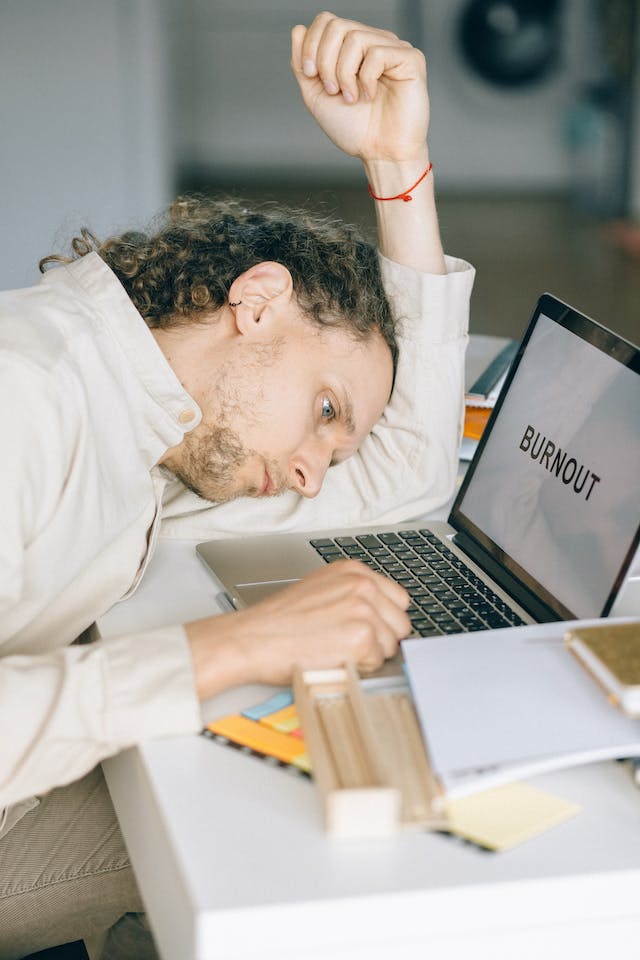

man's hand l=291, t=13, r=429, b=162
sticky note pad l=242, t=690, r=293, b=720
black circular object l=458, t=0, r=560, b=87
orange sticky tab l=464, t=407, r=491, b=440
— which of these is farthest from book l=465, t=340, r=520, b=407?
black circular object l=458, t=0, r=560, b=87

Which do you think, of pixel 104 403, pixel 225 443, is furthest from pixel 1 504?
pixel 225 443

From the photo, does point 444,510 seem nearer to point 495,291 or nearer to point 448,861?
point 448,861

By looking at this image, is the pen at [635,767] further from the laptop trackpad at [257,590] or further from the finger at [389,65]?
the finger at [389,65]

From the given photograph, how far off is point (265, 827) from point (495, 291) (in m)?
4.73

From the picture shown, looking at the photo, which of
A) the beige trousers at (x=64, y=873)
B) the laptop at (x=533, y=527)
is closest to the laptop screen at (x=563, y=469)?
the laptop at (x=533, y=527)

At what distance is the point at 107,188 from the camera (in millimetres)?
3631

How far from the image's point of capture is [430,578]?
1.14 metres

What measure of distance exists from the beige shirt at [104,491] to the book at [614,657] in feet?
0.89

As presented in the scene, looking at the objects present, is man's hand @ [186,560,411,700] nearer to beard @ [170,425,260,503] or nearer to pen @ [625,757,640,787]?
pen @ [625,757,640,787]

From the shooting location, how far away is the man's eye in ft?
4.17

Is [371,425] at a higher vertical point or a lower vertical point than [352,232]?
lower

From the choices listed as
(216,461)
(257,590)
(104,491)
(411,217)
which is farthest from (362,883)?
(411,217)

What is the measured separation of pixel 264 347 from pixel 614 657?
2.00ft

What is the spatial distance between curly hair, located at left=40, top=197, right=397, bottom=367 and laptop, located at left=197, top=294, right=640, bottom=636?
0.22 meters
